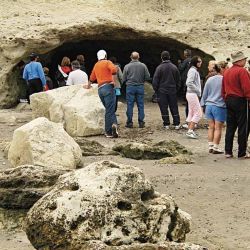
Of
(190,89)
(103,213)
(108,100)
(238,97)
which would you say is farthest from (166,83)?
(103,213)

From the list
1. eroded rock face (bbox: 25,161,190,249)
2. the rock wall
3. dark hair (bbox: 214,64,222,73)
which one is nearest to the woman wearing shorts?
dark hair (bbox: 214,64,222,73)

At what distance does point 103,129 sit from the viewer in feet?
41.5

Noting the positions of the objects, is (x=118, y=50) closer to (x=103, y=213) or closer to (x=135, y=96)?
(x=135, y=96)

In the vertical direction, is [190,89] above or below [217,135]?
above

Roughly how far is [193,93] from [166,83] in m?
1.08

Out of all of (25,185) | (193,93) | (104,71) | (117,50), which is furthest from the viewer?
(117,50)

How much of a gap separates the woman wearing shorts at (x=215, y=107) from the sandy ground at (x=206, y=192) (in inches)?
11.2

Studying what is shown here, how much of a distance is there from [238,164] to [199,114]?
269cm

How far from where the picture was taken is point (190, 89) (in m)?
12.0

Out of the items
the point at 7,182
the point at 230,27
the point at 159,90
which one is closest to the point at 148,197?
the point at 7,182

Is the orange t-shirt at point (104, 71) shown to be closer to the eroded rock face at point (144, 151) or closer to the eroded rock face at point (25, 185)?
the eroded rock face at point (144, 151)

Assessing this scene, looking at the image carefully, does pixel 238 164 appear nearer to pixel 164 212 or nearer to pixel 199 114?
pixel 199 114

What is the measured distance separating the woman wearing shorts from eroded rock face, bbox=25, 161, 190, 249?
5.32 metres

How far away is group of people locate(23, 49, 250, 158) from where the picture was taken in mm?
9750
